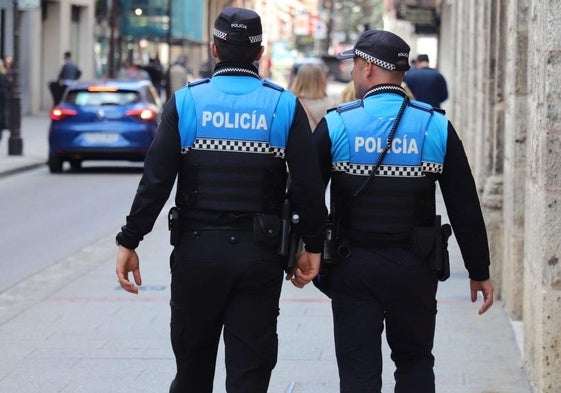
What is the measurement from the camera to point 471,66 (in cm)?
1689

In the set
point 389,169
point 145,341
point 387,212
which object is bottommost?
point 145,341

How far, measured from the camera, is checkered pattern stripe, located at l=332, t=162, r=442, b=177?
205 inches

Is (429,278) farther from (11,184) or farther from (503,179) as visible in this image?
(11,184)

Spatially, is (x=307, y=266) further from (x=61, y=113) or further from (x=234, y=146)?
(x=61, y=113)

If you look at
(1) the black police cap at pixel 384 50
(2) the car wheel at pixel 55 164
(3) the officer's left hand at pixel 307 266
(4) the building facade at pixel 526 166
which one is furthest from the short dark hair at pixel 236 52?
(2) the car wheel at pixel 55 164

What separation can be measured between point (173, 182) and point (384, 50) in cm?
93

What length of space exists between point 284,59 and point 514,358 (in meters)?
78.7

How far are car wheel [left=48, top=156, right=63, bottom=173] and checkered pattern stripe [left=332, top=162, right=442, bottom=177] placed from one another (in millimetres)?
17090

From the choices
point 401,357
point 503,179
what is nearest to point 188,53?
point 503,179

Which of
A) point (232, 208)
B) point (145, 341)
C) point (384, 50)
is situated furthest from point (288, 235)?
point (145, 341)

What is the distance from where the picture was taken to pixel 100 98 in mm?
21953

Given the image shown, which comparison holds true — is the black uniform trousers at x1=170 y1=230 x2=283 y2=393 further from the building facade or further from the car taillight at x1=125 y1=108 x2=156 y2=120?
the car taillight at x1=125 y1=108 x2=156 y2=120

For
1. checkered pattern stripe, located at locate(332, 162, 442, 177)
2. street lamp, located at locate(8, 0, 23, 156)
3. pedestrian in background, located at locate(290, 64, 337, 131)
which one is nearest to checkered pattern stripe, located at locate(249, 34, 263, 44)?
checkered pattern stripe, located at locate(332, 162, 442, 177)

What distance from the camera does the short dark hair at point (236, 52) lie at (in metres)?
5.25
